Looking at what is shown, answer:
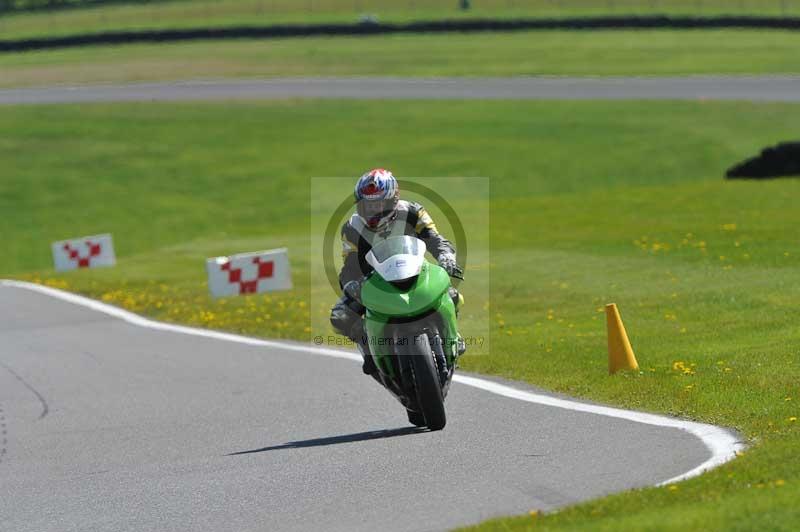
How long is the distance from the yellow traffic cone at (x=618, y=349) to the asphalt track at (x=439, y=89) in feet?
111

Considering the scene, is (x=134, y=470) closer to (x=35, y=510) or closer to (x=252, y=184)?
(x=35, y=510)

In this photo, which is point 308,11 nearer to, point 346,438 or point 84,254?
point 84,254

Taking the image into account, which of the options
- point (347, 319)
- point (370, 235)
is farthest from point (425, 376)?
point (370, 235)

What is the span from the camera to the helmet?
31.5ft

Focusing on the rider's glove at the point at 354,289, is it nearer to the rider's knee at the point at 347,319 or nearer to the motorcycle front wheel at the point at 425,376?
the rider's knee at the point at 347,319

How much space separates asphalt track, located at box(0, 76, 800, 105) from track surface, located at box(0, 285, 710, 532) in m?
33.9

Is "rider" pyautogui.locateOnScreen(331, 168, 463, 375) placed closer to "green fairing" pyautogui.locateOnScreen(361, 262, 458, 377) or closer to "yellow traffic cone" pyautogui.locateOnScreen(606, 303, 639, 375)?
"green fairing" pyautogui.locateOnScreen(361, 262, 458, 377)

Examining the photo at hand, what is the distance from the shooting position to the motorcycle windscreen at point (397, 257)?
30.1 feet

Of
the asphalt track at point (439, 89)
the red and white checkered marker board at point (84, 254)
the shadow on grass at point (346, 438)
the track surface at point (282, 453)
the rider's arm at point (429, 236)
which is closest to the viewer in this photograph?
the track surface at point (282, 453)

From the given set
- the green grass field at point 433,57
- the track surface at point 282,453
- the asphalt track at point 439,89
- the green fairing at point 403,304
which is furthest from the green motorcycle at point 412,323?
the green grass field at point 433,57

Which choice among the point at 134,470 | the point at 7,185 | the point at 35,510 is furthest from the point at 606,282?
the point at 7,185

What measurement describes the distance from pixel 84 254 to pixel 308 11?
5537 cm

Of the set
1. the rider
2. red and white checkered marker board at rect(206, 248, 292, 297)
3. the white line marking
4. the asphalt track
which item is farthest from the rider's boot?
the asphalt track

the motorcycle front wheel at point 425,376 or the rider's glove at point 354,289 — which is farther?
the rider's glove at point 354,289
